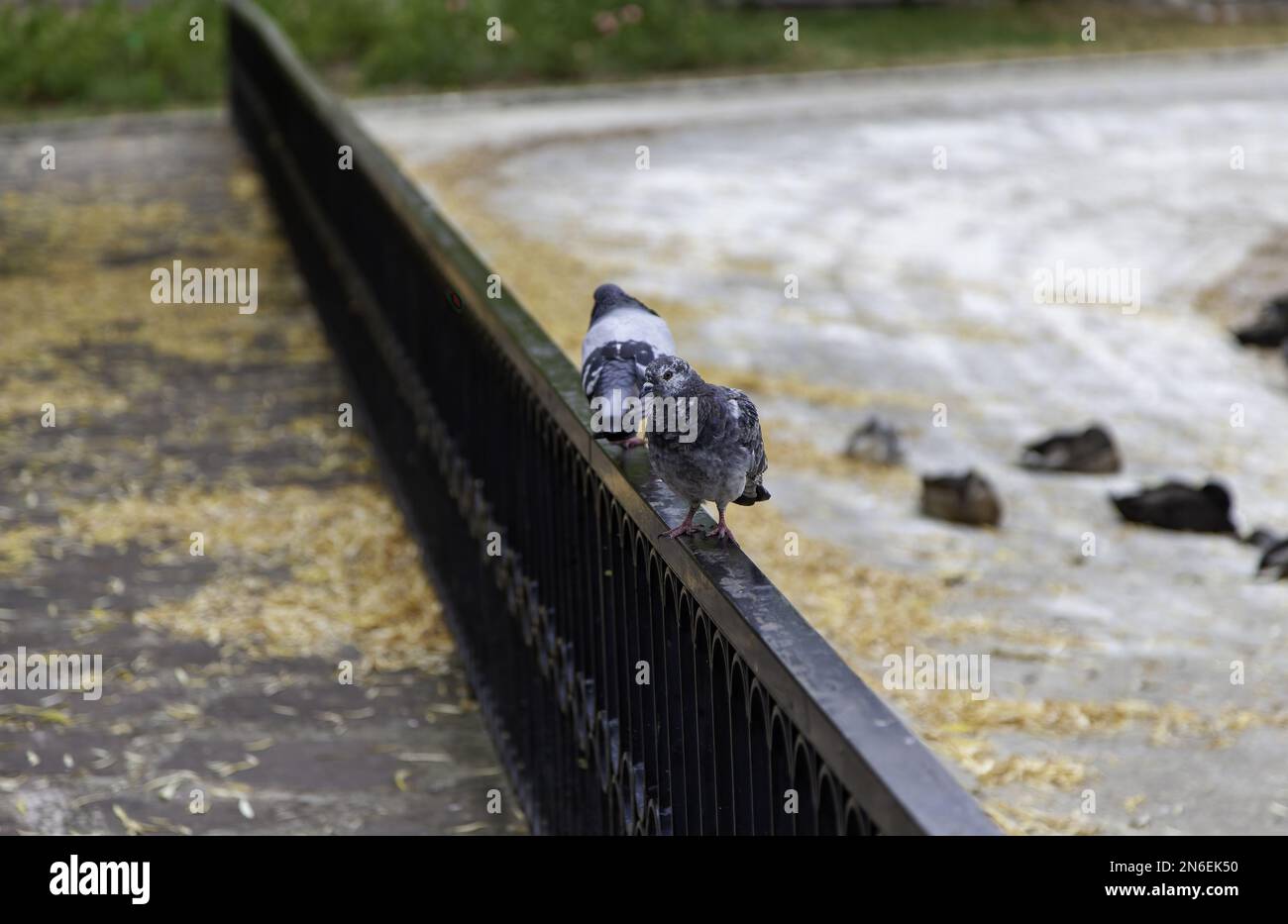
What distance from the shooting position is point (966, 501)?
9156 mm

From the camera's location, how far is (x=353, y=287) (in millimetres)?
A: 8852

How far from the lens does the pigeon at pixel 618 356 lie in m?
3.98

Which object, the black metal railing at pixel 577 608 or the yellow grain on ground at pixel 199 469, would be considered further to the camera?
the yellow grain on ground at pixel 199 469

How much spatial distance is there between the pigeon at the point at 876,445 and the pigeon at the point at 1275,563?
217 centimetres

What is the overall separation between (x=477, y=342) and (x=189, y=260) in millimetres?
8459

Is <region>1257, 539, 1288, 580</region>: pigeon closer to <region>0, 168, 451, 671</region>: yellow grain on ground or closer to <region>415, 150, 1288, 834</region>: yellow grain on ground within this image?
<region>415, 150, 1288, 834</region>: yellow grain on ground

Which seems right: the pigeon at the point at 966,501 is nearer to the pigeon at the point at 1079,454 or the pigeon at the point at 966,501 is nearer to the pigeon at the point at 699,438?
the pigeon at the point at 1079,454

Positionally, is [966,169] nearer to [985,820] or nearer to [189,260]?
[189,260]

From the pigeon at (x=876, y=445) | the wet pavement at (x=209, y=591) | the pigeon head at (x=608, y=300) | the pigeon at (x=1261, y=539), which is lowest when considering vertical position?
the pigeon at (x=1261, y=539)

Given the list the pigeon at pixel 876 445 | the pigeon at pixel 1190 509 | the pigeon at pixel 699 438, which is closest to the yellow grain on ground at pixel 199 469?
the pigeon at pixel 876 445

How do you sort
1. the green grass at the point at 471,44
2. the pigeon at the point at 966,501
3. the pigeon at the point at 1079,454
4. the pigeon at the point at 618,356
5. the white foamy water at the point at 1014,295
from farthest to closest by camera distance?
the green grass at the point at 471,44
the pigeon at the point at 1079,454
the pigeon at the point at 966,501
the white foamy water at the point at 1014,295
the pigeon at the point at 618,356

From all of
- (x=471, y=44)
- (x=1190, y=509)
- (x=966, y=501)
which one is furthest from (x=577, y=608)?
(x=471, y=44)

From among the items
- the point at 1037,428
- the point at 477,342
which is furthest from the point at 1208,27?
the point at 477,342

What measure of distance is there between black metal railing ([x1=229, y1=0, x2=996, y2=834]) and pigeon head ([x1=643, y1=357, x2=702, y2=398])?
0.82 feet
